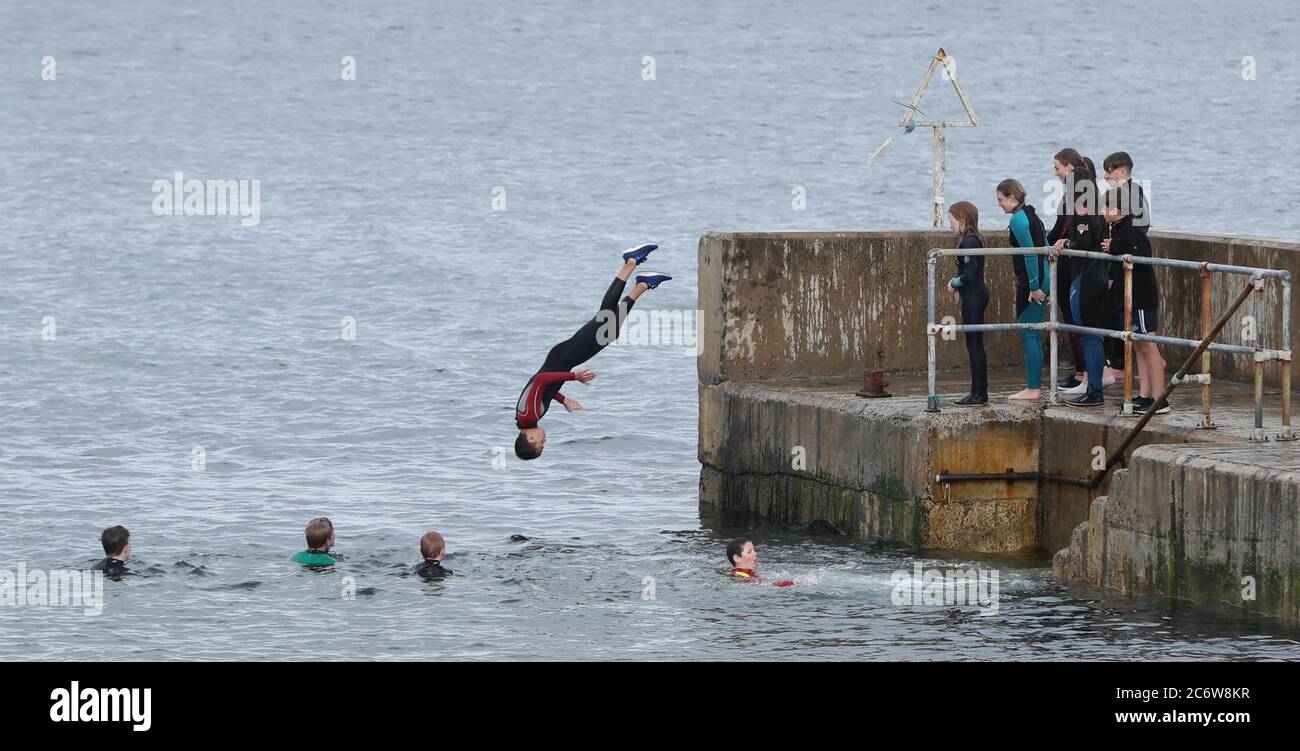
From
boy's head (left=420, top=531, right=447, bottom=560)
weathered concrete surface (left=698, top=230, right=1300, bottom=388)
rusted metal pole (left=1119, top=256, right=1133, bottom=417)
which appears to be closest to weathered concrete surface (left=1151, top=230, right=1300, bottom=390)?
weathered concrete surface (left=698, top=230, right=1300, bottom=388)

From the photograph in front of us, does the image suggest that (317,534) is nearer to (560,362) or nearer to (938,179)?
(560,362)

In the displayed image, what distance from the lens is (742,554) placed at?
14.3 meters

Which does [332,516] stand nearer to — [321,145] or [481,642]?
[481,642]

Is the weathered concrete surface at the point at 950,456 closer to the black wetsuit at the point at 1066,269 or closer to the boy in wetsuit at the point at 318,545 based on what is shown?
the black wetsuit at the point at 1066,269

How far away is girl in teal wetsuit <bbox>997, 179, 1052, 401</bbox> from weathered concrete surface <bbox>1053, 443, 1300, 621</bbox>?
6.50ft

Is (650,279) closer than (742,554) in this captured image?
Yes

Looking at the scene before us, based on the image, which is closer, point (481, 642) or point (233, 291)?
point (481, 642)

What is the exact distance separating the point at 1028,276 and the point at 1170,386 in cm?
247

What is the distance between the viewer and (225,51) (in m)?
84.2

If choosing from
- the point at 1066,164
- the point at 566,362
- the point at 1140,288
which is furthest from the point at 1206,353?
the point at 566,362

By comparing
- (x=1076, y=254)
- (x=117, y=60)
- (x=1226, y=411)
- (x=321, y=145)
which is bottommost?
(x=1226, y=411)

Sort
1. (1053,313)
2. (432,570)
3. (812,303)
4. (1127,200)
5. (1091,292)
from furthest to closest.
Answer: (812,303), (432,570), (1053,313), (1091,292), (1127,200)

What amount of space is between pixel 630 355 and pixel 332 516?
40.1 ft

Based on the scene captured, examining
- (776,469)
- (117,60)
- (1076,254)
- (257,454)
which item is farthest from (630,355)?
(117,60)
